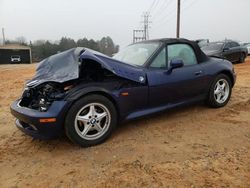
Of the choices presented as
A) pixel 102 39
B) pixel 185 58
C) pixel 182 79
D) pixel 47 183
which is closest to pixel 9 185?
pixel 47 183

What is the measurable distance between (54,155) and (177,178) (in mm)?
1640

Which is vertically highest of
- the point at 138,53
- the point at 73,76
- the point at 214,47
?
the point at 138,53

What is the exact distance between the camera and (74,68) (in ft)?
12.8

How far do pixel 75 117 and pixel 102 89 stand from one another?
0.53 meters

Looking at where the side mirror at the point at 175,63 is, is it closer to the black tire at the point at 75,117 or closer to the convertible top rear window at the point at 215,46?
the black tire at the point at 75,117

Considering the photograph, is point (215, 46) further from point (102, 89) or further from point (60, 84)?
point (60, 84)

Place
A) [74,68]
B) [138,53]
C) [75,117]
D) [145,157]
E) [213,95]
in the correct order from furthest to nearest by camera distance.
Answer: [213,95] < [138,53] < [74,68] < [75,117] < [145,157]

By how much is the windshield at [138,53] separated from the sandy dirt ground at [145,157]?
1043 mm

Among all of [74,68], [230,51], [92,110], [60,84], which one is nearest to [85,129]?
[92,110]

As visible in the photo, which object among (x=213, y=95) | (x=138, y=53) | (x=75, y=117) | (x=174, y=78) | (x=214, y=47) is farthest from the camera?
(x=214, y=47)

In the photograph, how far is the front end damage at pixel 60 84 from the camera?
359cm

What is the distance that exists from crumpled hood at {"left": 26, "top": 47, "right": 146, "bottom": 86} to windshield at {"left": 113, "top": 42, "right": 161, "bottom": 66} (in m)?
0.40

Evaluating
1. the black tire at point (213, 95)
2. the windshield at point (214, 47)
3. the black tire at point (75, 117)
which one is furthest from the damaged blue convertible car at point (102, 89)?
the windshield at point (214, 47)

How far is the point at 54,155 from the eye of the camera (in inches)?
145
